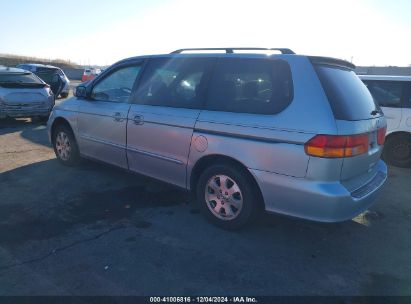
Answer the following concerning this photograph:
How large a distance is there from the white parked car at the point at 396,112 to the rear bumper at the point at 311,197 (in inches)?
140

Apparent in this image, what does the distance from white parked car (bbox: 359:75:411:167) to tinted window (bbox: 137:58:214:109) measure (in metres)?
4.02

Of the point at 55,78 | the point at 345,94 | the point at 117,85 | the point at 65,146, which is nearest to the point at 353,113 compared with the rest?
the point at 345,94

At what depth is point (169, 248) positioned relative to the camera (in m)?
3.42

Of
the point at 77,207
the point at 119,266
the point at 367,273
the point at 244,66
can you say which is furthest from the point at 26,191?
the point at 367,273

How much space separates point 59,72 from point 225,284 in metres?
13.9

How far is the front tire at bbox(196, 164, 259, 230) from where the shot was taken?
353 cm

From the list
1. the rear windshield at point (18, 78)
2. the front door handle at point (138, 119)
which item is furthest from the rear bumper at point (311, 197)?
the rear windshield at point (18, 78)

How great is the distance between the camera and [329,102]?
310cm

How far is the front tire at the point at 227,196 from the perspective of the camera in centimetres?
353

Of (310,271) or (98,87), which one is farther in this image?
(98,87)

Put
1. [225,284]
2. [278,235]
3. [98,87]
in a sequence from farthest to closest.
A: [98,87], [278,235], [225,284]

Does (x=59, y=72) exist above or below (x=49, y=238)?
above

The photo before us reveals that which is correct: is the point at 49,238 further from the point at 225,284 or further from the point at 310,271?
the point at 310,271

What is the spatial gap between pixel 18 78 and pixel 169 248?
327 inches
